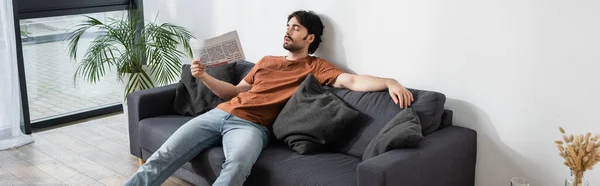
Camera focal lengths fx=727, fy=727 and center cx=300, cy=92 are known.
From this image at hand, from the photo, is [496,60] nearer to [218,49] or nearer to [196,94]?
[218,49]

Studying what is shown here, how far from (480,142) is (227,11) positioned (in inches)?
76.8

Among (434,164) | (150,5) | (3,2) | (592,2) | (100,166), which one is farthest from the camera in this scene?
(150,5)

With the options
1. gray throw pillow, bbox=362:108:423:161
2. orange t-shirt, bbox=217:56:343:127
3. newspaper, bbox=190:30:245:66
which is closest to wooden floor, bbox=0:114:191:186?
orange t-shirt, bbox=217:56:343:127

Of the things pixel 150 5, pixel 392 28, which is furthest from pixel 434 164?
pixel 150 5

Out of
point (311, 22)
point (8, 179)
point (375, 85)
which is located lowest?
point (8, 179)

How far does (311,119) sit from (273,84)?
18.2 inches

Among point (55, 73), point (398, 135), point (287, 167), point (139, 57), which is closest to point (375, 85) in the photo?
point (398, 135)

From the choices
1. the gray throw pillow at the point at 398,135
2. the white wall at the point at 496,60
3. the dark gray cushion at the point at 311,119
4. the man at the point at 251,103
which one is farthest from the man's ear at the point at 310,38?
the gray throw pillow at the point at 398,135

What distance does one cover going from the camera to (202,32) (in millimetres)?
4922

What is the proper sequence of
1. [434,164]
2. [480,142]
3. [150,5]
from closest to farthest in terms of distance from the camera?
[434,164] < [480,142] < [150,5]

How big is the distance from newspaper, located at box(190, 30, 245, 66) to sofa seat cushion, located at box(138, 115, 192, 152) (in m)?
0.47

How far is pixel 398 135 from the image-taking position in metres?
3.12

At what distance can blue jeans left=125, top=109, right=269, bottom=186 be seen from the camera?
335 centimetres

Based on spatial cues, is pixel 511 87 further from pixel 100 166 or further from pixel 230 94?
pixel 100 166
